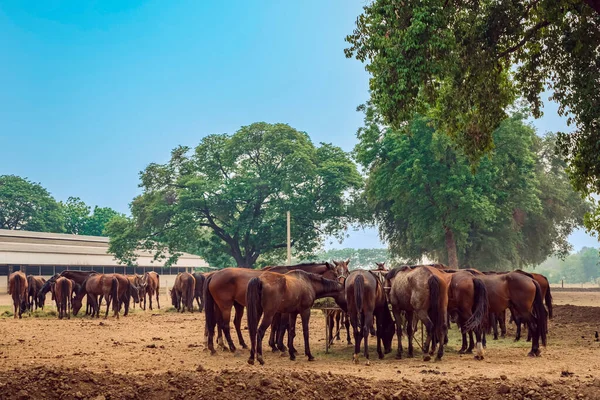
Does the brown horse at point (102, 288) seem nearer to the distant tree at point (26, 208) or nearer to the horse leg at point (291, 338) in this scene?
the horse leg at point (291, 338)

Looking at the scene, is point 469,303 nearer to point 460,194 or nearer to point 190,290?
point 190,290

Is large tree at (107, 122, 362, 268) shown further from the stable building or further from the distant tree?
the distant tree

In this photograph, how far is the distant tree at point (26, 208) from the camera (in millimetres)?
81625

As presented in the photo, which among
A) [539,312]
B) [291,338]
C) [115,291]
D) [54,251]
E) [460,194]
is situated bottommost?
[291,338]

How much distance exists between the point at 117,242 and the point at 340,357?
38217 millimetres

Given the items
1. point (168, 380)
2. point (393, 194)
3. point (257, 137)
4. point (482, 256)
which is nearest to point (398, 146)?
point (393, 194)

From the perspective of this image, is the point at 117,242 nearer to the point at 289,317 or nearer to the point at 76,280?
the point at 76,280

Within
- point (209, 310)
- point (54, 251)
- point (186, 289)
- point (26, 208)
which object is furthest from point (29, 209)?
point (209, 310)

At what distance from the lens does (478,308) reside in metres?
14.0

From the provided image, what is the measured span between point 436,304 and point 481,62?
8.64 m

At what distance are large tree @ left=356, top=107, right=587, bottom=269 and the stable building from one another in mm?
22952

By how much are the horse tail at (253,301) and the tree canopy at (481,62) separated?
7017 millimetres

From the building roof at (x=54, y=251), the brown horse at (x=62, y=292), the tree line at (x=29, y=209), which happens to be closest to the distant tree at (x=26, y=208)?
the tree line at (x=29, y=209)

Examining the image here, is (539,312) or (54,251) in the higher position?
(54,251)
